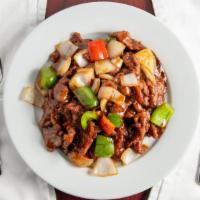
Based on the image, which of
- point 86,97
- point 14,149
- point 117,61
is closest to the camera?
point 86,97

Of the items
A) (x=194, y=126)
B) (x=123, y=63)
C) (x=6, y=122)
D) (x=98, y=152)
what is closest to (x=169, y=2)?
(x=123, y=63)

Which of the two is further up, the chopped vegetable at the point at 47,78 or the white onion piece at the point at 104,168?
the chopped vegetable at the point at 47,78

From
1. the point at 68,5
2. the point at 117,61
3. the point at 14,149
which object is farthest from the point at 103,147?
the point at 68,5

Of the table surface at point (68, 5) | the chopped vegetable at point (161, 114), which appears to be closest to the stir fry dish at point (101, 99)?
the chopped vegetable at point (161, 114)

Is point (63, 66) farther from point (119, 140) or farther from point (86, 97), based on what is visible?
point (119, 140)

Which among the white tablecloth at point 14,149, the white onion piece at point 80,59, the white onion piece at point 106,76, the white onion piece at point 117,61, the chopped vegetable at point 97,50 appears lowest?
the white tablecloth at point 14,149

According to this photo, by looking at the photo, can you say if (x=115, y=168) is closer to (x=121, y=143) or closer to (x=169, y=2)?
(x=121, y=143)

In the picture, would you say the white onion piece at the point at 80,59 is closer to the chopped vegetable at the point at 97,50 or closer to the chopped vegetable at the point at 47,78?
the chopped vegetable at the point at 97,50
